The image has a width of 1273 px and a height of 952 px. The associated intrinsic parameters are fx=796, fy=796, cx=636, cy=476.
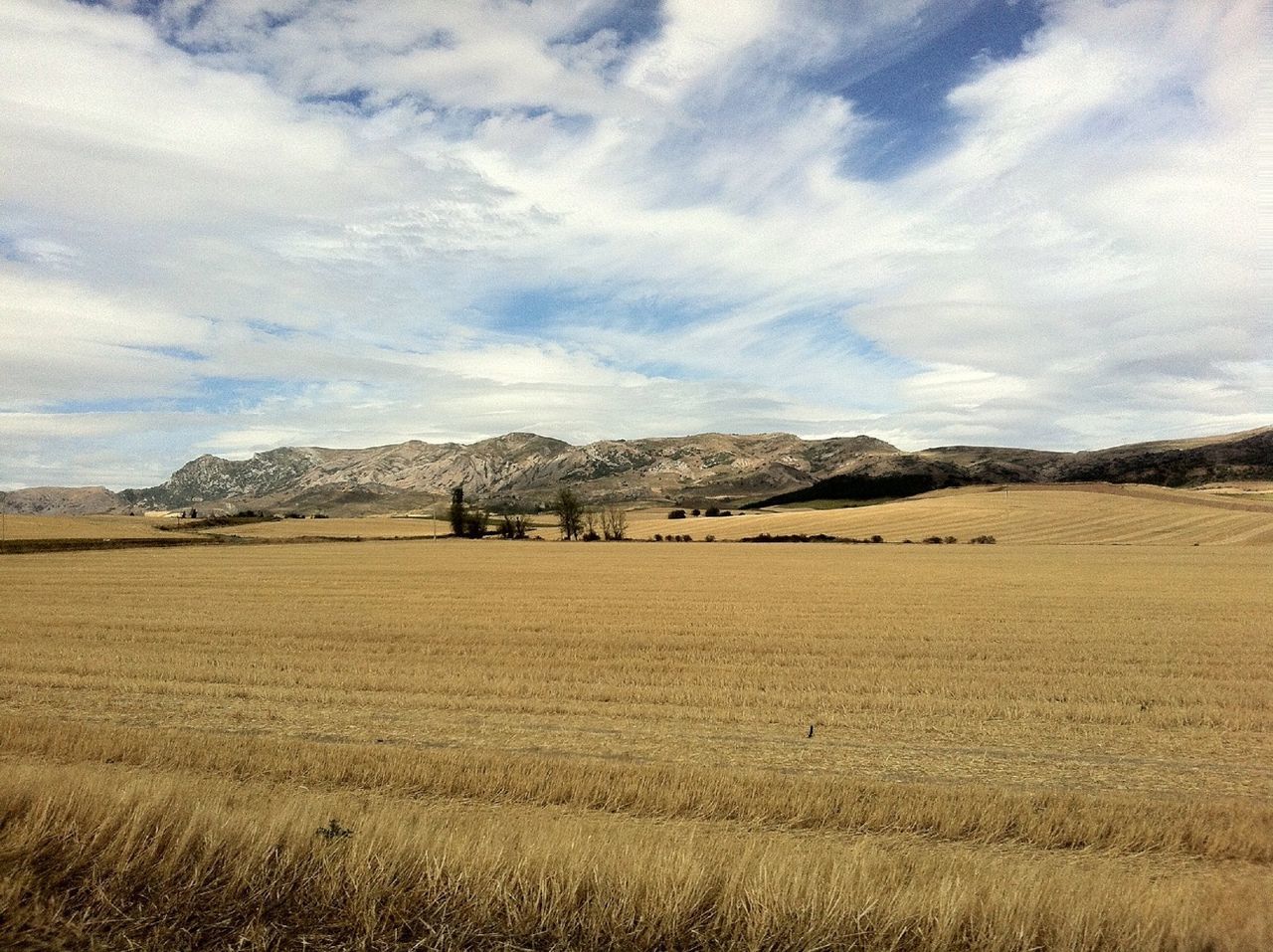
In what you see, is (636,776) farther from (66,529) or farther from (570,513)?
(66,529)

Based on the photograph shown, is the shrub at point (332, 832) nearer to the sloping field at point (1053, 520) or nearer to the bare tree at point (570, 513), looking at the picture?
the sloping field at point (1053, 520)

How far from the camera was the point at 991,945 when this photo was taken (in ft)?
14.3

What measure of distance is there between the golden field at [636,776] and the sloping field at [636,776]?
1.7 inches

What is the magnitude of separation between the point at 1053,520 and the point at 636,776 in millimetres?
106670

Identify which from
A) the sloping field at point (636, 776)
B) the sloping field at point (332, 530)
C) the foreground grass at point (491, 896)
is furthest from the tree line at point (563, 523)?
the foreground grass at point (491, 896)

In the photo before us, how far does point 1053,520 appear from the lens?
102 metres

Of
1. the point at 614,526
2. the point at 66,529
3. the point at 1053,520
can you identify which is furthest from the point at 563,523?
the point at 1053,520

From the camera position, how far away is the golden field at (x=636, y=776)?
460 cm

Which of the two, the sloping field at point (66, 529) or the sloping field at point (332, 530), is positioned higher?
the sloping field at point (66, 529)

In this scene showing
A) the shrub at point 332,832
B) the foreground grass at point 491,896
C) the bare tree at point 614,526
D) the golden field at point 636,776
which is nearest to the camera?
the foreground grass at point 491,896

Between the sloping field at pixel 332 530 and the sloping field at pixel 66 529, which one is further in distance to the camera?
the sloping field at pixel 332 530

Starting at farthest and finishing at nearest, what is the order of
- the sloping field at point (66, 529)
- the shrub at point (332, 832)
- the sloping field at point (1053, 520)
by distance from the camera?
the sloping field at point (66, 529)
the sloping field at point (1053, 520)
the shrub at point (332, 832)

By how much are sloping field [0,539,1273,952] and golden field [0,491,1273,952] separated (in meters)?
0.04

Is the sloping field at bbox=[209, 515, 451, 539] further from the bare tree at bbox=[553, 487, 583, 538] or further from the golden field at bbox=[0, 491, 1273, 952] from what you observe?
the golden field at bbox=[0, 491, 1273, 952]
